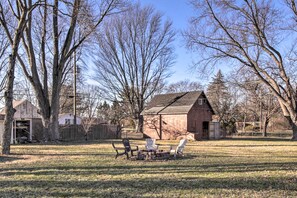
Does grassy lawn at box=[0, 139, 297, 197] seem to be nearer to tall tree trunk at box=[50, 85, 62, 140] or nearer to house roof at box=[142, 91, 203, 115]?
tall tree trunk at box=[50, 85, 62, 140]

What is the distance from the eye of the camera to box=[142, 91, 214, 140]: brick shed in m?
34.8

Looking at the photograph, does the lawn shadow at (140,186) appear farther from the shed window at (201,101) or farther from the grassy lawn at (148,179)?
the shed window at (201,101)

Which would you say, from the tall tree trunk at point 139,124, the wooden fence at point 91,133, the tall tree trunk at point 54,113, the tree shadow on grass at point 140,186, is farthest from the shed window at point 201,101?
the tree shadow on grass at point 140,186

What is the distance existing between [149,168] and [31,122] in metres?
19.8

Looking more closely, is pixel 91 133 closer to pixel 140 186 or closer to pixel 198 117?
pixel 198 117

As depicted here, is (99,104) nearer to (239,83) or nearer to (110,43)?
(110,43)

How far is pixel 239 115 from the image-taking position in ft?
179

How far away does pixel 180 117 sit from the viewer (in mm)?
Result: 35219

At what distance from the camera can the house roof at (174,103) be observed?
35.7m

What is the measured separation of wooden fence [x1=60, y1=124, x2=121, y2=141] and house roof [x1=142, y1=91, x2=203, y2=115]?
5.49 meters

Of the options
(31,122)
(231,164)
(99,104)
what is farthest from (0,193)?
(99,104)

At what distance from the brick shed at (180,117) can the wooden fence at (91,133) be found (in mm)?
4599

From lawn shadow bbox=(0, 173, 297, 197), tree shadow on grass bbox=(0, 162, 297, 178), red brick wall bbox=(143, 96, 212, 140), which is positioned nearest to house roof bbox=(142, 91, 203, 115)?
red brick wall bbox=(143, 96, 212, 140)

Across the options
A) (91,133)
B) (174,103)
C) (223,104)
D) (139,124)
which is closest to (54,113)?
(91,133)
